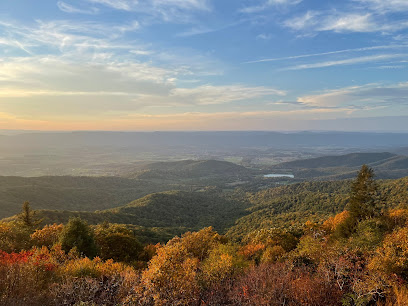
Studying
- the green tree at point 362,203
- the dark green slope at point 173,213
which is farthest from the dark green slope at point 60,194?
the green tree at point 362,203

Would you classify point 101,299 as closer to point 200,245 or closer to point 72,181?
point 200,245

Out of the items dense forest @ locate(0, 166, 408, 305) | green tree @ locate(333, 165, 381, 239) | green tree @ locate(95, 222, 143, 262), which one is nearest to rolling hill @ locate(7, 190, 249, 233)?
green tree @ locate(95, 222, 143, 262)

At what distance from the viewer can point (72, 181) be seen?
177625 mm

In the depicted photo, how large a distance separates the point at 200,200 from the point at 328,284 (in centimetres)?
13416

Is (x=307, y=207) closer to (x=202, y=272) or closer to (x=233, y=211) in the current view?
(x=233, y=211)

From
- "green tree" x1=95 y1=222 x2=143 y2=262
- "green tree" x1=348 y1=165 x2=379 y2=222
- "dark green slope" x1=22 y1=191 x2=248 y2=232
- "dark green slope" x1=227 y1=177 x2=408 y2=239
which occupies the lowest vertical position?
A: "dark green slope" x1=22 y1=191 x2=248 y2=232

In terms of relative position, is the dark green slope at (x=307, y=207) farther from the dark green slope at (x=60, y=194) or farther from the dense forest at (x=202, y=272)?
the dark green slope at (x=60, y=194)

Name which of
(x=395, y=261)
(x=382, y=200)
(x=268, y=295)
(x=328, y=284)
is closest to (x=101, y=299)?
(x=268, y=295)

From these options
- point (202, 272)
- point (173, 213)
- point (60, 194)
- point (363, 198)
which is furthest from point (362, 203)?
point (60, 194)

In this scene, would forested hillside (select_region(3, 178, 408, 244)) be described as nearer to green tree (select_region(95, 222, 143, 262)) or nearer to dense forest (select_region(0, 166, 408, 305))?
green tree (select_region(95, 222, 143, 262))

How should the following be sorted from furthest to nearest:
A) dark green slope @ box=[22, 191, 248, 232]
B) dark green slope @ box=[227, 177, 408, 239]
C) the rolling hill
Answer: dark green slope @ box=[22, 191, 248, 232], the rolling hill, dark green slope @ box=[227, 177, 408, 239]

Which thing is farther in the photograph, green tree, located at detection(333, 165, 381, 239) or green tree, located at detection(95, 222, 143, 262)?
green tree, located at detection(333, 165, 381, 239)

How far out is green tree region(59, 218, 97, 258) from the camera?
35.1 m

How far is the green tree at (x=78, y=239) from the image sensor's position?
35125 millimetres
